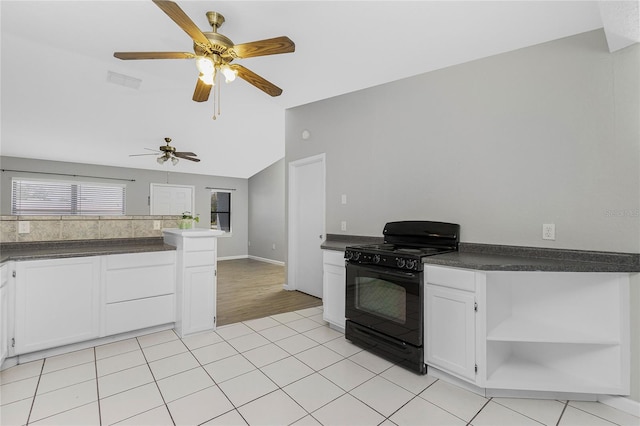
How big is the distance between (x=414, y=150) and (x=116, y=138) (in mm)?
5008

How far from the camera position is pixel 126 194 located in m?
6.52

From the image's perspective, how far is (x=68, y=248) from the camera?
274 cm

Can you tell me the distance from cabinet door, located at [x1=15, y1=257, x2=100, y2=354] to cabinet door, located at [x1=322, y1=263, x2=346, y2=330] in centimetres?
211

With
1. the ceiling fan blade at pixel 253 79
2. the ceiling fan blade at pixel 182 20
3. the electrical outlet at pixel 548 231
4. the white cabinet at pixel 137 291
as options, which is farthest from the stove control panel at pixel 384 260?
the ceiling fan blade at pixel 182 20

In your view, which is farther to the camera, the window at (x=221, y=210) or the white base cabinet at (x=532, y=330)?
the window at (x=221, y=210)

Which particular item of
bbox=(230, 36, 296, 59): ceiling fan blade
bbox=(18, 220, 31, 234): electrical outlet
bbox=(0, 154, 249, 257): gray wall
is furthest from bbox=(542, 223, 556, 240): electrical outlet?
bbox=(0, 154, 249, 257): gray wall

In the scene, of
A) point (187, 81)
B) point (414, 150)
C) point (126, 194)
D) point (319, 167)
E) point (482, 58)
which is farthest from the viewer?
point (126, 194)

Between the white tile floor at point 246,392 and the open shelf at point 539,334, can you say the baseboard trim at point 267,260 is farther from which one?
the open shelf at point 539,334

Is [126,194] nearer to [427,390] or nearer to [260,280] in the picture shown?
[260,280]

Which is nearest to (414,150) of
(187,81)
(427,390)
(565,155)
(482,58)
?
(482,58)

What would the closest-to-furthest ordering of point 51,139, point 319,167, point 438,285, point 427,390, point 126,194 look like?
point 427,390 → point 438,285 → point 319,167 → point 51,139 → point 126,194

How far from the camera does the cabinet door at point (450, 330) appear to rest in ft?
6.52

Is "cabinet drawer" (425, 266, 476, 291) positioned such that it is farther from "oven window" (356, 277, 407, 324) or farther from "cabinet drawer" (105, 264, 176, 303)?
"cabinet drawer" (105, 264, 176, 303)

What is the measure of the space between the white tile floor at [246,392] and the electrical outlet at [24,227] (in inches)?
45.6
